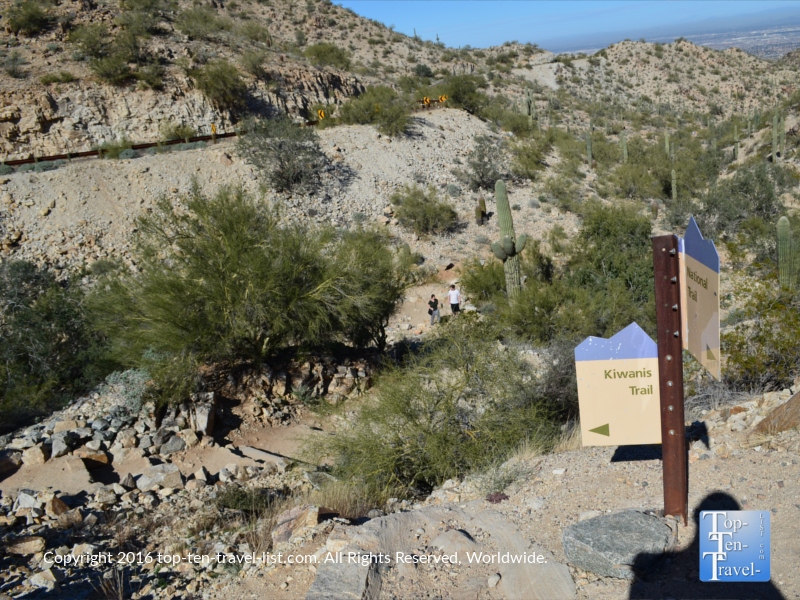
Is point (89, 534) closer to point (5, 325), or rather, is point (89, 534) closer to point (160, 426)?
point (160, 426)

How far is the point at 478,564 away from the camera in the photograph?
4.56 m

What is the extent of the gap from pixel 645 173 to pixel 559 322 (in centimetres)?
2149

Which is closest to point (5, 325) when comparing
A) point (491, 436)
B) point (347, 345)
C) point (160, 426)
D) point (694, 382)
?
point (160, 426)

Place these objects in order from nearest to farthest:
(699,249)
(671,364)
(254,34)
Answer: (699,249)
(671,364)
(254,34)

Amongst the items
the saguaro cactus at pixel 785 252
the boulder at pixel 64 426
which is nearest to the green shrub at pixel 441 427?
the boulder at pixel 64 426

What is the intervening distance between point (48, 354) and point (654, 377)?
1251 cm

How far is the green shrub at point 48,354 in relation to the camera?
1074 cm

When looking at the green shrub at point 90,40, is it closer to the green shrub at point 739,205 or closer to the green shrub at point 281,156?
the green shrub at point 281,156

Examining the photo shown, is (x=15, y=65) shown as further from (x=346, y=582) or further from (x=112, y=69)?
(x=346, y=582)

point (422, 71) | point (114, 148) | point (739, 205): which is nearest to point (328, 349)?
point (114, 148)

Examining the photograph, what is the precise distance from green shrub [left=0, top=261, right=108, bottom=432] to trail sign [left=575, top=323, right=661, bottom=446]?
9.93m

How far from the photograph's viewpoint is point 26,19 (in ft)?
93.8

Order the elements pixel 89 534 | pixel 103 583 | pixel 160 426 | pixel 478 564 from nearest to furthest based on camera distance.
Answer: pixel 478 564 < pixel 103 583 < pixel 89 534 < pixel 160 426

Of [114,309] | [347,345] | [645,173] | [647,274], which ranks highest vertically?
[645,173]
